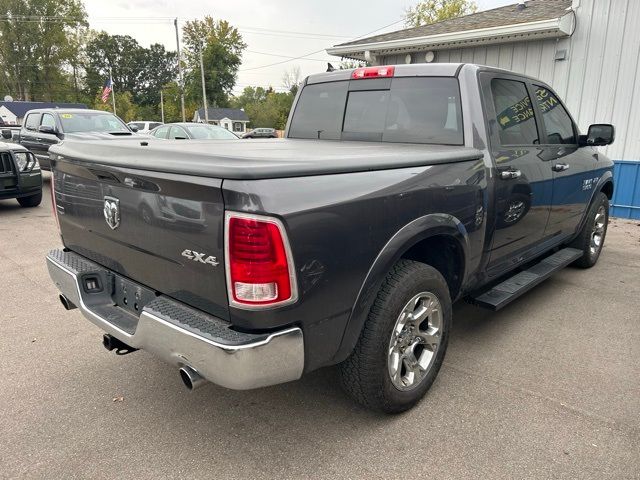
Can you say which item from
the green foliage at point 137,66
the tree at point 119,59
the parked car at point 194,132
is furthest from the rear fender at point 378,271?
the green foliage at point 137,66

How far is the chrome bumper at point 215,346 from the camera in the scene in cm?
186

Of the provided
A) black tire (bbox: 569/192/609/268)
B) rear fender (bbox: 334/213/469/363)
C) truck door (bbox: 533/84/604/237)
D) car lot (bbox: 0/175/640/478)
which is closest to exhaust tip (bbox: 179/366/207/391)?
car lot (bbox: 0/175/640/478)

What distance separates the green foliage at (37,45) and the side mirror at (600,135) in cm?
6880

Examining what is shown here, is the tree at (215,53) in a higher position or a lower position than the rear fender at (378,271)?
higher

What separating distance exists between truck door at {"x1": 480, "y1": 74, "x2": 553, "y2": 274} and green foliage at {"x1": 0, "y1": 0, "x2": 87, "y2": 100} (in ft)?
226

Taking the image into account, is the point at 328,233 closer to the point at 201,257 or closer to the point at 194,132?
the point at 201,257

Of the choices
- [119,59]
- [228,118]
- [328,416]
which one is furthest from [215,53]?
[328,416]

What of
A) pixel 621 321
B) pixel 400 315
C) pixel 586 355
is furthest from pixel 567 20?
pixel 400 315

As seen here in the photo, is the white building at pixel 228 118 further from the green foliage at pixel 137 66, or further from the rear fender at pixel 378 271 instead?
the rear fender at pixel 378 271

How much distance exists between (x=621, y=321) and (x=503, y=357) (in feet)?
4.62

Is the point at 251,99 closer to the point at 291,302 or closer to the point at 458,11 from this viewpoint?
the point at 458,11

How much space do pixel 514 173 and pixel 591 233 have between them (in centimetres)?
248

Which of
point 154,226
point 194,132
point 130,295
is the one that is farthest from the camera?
point 194,132

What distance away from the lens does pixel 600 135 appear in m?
4.25
